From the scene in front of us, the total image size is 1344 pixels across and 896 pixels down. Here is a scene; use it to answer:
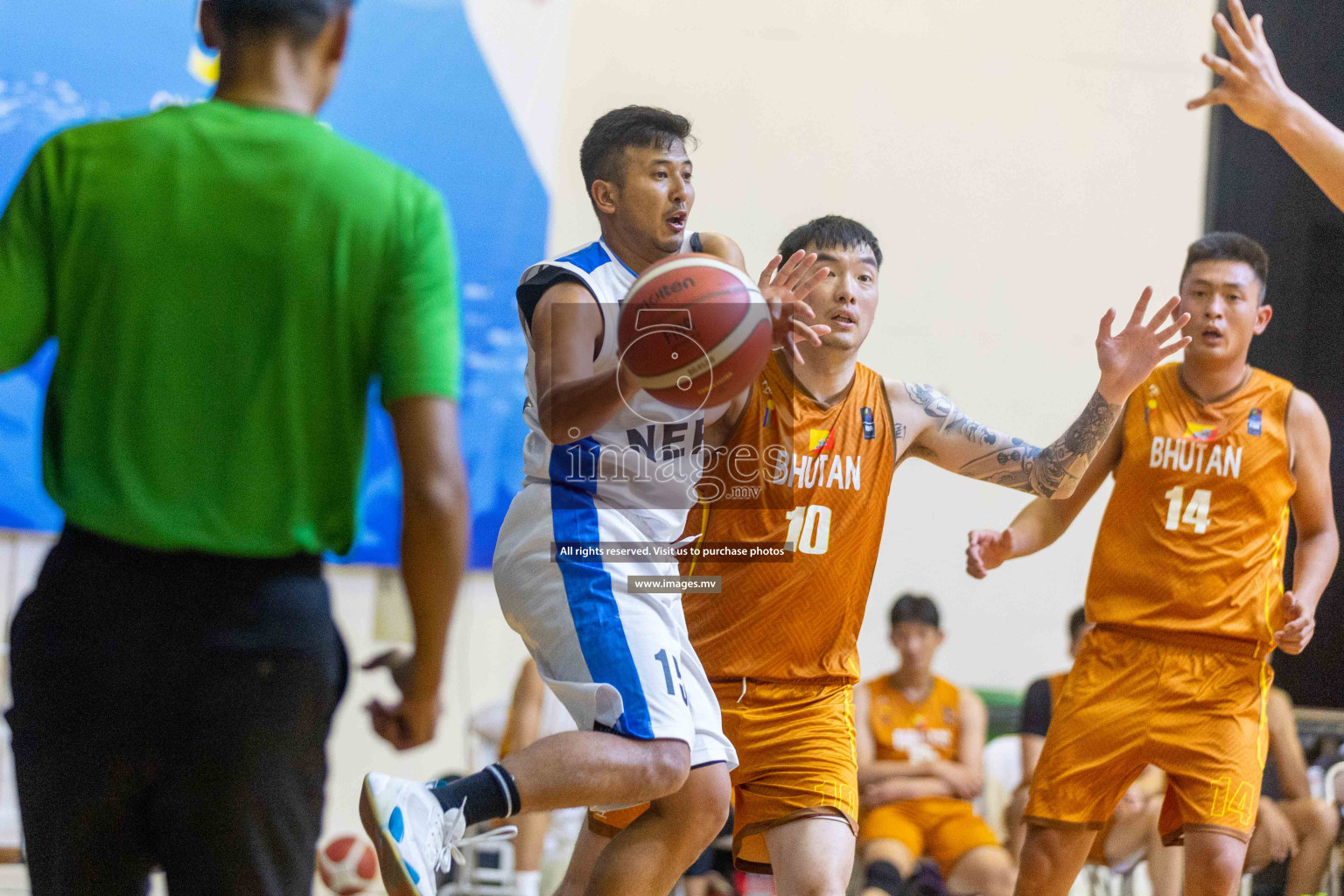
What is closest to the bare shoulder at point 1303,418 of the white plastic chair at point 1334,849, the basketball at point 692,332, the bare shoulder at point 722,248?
the bare shoulder at point 722,248

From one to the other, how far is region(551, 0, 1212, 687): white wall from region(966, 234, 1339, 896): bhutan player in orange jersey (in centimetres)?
361

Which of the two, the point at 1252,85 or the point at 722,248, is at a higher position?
the point at 1252,85

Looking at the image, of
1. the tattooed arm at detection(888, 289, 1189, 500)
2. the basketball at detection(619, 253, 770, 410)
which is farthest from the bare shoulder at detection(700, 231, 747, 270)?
the tattooed arm at detection(888, 289, 1189, 500)

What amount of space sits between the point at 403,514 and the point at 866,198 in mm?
6269

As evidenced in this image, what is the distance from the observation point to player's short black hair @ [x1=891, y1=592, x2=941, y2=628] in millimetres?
5945

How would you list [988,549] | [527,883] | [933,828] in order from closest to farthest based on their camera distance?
[988,549], [527,883], [933,828]

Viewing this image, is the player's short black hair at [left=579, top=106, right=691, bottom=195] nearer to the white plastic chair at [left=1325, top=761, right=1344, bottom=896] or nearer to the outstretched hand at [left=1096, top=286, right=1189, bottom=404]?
the outstretched hand at [left=1096, top=286, right=1189, bottom=404]

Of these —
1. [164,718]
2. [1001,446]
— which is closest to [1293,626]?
[1001,446]

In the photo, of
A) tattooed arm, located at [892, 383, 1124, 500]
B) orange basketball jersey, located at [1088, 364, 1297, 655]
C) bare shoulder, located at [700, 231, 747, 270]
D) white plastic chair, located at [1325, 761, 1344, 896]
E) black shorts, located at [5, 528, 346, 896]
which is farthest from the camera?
white plastic chair, located at [1325, 761, 1344, 896]

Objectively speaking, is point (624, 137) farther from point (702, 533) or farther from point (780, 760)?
point (780, 760)

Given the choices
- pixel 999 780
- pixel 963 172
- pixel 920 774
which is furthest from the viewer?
pixel 963 172

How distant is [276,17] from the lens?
1.81m

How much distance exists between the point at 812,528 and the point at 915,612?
2.74 m

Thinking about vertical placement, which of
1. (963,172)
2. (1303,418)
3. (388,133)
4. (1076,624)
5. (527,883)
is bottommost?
(527,883)
